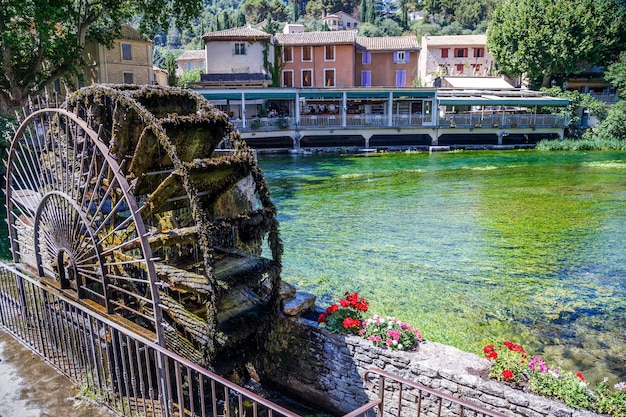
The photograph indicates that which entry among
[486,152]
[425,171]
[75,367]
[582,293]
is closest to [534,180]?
[425,171]

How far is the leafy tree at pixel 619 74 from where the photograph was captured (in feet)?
120

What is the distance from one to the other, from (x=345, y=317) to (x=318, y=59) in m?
40.7

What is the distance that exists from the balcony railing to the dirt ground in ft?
89.7

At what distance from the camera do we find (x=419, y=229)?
1520 cm

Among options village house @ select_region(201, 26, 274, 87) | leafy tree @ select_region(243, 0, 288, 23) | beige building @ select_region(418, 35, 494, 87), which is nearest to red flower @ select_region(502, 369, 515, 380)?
village house @ select_region(201, 26, 274, 87)

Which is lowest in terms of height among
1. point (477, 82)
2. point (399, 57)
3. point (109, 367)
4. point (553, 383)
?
point (553, 383)

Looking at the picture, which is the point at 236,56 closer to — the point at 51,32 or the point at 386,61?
the point at 386,61

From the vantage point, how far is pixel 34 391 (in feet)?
16.8

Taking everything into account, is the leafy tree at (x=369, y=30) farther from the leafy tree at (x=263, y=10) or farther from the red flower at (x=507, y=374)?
the red flower at (x=507, y=374)

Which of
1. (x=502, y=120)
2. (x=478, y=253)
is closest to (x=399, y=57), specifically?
(x=502, y=120)

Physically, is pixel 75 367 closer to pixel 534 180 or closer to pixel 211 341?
pixel 211 341

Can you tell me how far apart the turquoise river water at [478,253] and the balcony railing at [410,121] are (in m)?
8.66

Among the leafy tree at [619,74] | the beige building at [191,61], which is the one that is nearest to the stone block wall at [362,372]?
the leafy tree at [619,74]

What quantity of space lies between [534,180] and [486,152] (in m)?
10.5
